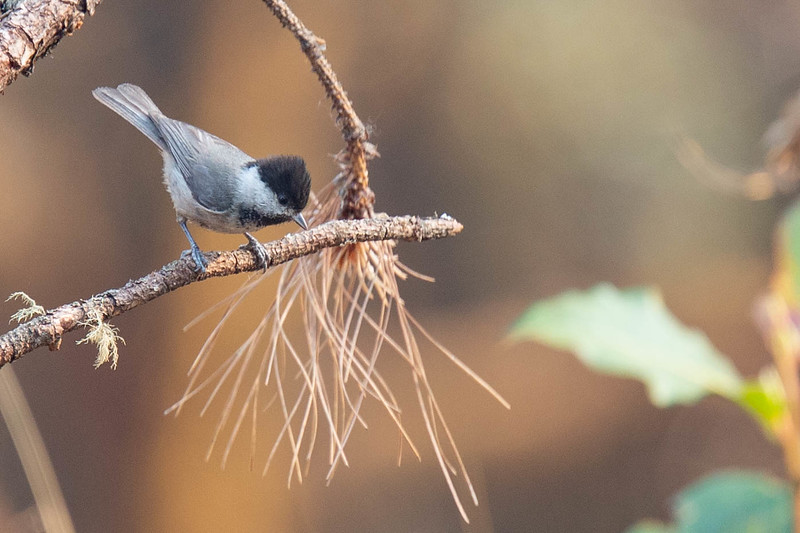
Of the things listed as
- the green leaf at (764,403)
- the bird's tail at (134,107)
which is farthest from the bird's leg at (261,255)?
the green leaf at (764,403)

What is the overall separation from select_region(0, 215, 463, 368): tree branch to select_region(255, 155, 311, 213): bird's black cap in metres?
0.30

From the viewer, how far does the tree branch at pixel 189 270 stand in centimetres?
66

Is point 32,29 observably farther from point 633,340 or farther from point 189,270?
point 633,340

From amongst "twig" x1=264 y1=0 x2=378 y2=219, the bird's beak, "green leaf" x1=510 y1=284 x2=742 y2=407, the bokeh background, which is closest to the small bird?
the bird's beak

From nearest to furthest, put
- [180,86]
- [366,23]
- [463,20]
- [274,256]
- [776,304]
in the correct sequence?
[274,256] → [776,304] → [180,86] → [366,23] → [463,20]

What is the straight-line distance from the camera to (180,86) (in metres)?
2.30

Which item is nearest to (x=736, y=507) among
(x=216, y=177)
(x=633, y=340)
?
(x=633, y=340)

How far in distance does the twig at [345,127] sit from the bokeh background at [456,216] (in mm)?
1257

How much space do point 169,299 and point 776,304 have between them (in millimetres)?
1830

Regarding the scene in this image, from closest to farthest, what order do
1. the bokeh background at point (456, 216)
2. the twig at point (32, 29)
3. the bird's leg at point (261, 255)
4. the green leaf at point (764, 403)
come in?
the twig at point (32, 29) → the bird's leg at point (261, 255) → the green leaf at point (764, 403) → the bokeh background at point (456, 216)

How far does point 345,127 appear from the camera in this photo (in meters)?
1.09

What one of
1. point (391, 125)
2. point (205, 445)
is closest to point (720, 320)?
point (391, 125)

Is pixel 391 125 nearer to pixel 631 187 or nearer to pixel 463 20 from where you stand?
pixel 463 20

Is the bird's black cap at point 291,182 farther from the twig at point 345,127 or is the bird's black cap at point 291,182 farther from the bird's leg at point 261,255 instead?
the bird's leg at point 261,255
